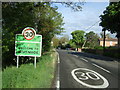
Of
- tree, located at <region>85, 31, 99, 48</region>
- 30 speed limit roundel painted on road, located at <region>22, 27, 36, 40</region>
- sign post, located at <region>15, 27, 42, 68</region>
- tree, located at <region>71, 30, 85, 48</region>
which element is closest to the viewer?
30 speed limit roundel painted on road, located at <region>22, 27, 36, 40</region>

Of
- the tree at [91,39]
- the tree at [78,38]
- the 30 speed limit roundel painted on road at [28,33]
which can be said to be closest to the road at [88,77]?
the 30 speed limit roundel painted on road at [28,33]

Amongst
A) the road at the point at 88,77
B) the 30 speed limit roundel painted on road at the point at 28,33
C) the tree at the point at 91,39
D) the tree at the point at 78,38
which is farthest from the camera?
the tree at the point at 78,38

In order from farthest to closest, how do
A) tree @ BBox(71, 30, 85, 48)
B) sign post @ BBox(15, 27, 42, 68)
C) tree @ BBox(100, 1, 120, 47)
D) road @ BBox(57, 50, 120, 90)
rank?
1. tree @ BBox(71, 30, 85, 48)
2. tree @ BBox(100, 1, 120, 47)
3. sign post @ BBox(15, 27, 42, 68)
4. road @ BBox(57, 50, 120, 90)

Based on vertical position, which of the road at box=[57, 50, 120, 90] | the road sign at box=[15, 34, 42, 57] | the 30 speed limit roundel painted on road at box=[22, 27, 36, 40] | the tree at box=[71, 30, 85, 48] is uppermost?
the tree at box=[71, 30, 85, 48]

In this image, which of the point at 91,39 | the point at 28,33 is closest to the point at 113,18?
the point at 28,33

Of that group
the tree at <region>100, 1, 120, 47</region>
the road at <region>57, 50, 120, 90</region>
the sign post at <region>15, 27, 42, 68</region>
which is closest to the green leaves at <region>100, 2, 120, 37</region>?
the tree at <region>100, 1, 120, 47</region>

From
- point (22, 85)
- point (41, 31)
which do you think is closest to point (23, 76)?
point (22, 85)

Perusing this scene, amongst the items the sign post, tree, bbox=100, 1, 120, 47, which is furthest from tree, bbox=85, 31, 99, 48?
the sign post

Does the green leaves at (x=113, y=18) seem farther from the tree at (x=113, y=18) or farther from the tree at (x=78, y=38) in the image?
the tree at (x=78, y=38)

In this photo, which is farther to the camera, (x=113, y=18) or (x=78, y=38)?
(x=78, y=38)

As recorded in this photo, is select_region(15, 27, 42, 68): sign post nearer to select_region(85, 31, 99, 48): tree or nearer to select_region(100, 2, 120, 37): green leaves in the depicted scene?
select_region(100, 2, 120, 37): green leaves

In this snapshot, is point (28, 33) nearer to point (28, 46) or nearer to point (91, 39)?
point (28, 46)

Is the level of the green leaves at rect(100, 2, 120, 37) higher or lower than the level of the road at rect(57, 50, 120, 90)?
higher

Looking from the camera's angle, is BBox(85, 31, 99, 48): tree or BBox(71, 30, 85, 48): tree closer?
BBox(85, 31, 99, 48): tree
